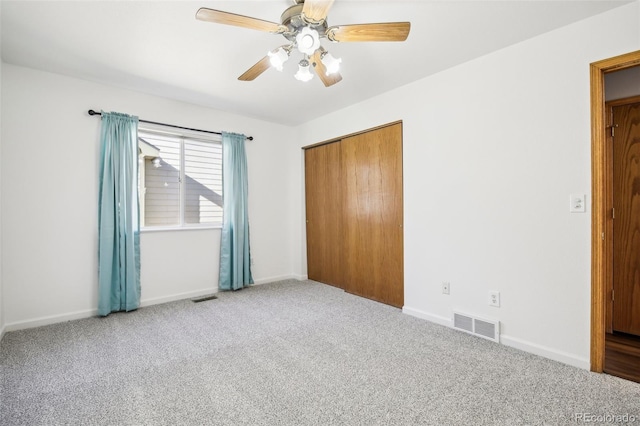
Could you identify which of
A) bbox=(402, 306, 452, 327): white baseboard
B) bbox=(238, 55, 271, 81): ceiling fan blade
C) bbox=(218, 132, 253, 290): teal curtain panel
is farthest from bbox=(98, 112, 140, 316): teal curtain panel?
bbox=(402, 306, 452, 327): white baseboard

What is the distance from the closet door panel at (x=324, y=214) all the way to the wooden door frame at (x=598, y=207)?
103 inches

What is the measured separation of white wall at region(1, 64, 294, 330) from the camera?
2.72 m

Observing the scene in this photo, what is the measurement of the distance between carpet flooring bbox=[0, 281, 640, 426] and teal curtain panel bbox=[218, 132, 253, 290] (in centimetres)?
106

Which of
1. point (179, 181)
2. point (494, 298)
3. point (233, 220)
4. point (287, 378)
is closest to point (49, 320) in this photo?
point (179, 181)

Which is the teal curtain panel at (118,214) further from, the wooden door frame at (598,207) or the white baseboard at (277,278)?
the wooden door frame at (598,207)

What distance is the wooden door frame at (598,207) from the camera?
6.52 feet

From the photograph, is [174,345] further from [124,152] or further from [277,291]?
[124,152]

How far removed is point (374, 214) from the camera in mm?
3592

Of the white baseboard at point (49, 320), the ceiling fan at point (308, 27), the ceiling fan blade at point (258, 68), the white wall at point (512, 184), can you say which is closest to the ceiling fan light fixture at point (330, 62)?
the ceiling fan at point (308, 27)

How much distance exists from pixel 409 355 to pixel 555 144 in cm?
190

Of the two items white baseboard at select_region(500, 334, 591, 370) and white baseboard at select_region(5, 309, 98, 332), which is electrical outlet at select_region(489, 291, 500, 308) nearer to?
white baseboard at select_region(500, 334, 591, 370)

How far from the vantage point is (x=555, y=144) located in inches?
85.9
